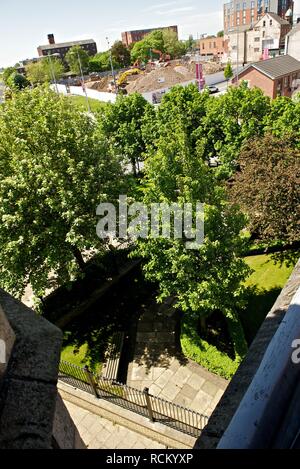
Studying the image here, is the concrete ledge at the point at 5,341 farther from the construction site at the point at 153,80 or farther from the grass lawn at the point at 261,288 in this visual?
the construction site at the point at 153,80

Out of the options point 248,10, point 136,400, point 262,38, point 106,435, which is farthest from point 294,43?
point 106,435

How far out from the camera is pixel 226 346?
1402 centimetres

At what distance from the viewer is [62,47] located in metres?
136

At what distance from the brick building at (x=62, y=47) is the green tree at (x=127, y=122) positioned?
124735 millimetres

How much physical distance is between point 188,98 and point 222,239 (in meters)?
16.5

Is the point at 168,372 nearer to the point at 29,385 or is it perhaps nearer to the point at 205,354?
the point at 205,354

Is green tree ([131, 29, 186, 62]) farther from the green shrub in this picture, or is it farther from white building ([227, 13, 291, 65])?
the green shrub

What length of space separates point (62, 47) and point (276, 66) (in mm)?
119567

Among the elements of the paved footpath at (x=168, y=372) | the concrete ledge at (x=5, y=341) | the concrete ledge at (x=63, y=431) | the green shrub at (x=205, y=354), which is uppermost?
the concrete ledge at (x=5, y=341)

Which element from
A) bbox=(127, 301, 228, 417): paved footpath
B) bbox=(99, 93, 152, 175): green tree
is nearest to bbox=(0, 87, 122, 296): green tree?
bbox=(127, 301, 228, 417): paved footpath

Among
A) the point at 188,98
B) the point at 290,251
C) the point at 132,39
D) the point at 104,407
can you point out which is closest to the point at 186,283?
the point at 104,407

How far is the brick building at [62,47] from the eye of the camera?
135750 mm

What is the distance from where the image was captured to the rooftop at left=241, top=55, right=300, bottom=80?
4291cm

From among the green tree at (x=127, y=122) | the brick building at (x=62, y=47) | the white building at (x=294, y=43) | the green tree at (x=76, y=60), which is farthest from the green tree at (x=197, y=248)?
the brick building at (x=62, y=47)
